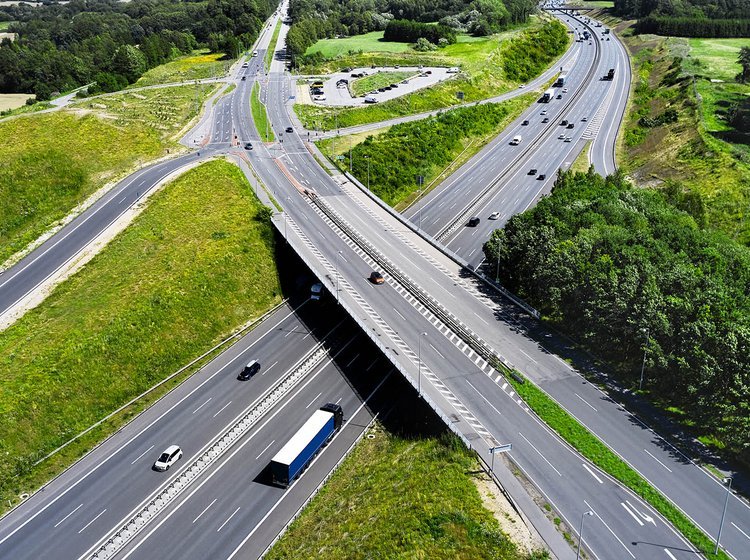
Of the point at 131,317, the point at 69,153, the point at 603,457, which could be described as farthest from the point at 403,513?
the point at 69,153

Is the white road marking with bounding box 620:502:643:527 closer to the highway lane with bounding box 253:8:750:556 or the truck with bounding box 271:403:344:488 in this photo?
the highway lane with bounding box 253:8:750:556

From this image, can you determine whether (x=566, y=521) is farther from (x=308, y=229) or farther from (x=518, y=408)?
(x=308, y=229)

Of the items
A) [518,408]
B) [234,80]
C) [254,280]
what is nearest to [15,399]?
[254,280]

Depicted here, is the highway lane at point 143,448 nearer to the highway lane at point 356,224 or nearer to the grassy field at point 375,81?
the highway lane at point 356,224

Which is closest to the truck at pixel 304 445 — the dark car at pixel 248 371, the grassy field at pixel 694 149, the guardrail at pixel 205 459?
the guardrail at pixel 205 459

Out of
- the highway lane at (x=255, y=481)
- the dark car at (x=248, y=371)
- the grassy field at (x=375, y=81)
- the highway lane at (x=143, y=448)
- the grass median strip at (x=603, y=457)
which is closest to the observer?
the grass median strip at (x=603, y=457)

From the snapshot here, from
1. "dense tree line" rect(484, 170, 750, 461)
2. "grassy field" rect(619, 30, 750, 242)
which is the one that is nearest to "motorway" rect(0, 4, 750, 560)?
"dense tree line" rect(484, 170, 750, 461)

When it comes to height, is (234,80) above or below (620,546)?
above
